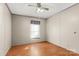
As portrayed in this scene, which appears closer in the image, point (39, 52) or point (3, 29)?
point (3, 29)

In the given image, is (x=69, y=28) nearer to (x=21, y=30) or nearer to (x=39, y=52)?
(x=39, y=52)

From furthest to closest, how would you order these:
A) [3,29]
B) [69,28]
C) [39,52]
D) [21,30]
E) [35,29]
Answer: [35,29], [21,30], [69,28], [39,52], [3,29]

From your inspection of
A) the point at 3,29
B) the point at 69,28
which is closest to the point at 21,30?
the point at 3,29

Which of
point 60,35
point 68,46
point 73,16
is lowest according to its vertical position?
point 68,46

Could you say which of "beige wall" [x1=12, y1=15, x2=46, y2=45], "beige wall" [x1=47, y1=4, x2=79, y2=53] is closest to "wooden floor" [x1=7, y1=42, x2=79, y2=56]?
"beige wall" [x1=47, y1=4, x2=79, y2=53]

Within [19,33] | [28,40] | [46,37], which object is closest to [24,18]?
[19,33]

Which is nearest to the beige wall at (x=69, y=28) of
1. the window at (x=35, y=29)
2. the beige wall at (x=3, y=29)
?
the window at (x=35, y=29)

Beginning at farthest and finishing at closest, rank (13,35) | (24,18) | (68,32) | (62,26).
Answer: (24,18)
(13,35)
(62,26)
(68,32)

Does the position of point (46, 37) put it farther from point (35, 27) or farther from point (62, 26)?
point (62, 26)

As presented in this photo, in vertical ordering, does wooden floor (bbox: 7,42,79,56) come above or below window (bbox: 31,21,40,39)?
below

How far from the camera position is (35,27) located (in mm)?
6293

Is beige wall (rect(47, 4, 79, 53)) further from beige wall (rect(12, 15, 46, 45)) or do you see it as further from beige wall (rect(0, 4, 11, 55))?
beige wall (rect(0, 4, 11, 55))

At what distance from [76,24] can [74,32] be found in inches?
17.1

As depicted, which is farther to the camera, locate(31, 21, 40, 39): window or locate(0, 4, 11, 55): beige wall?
locate(31, 21, 40, 39): window
